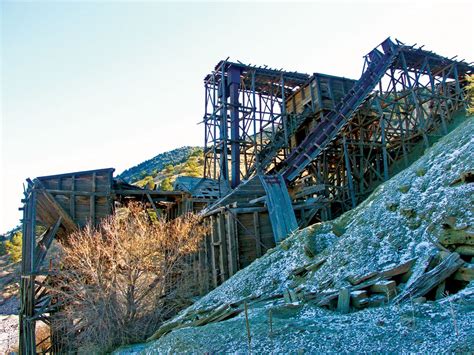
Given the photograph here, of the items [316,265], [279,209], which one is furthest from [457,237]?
[279,209]

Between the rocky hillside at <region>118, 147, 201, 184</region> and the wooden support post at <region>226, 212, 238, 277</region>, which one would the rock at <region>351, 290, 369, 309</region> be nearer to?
the wooden support post at <region>226, 212, 238, 277</region>

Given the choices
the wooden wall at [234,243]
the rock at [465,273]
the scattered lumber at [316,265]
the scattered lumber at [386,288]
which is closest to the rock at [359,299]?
the scattered lumber at [386,288]

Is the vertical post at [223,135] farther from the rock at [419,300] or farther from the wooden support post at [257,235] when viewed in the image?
the rock at [419,300]

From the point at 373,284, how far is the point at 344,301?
0.68 metres

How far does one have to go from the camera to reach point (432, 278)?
6.97 meters

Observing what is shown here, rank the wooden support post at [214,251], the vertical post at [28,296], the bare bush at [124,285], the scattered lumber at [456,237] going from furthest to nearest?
the vertical post at [28,296] < the wooden support post at [214,251] < the bare bush at [124,285] < the scattered lumber at [456,237]

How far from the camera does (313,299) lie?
26.9 ft

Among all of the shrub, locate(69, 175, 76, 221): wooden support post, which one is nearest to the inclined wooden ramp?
locate(69, 175, 76, 221): wooden support post

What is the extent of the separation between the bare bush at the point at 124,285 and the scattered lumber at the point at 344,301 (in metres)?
8.60

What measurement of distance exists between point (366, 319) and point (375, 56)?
20.3 m

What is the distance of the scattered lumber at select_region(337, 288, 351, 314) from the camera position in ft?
24.1

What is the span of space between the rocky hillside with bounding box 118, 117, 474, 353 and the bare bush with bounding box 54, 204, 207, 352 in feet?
5.74

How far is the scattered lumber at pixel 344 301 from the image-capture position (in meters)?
7.35

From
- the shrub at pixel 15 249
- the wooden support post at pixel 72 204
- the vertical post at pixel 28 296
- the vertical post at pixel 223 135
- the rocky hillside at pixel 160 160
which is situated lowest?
the vertical post at pixel 28 296
